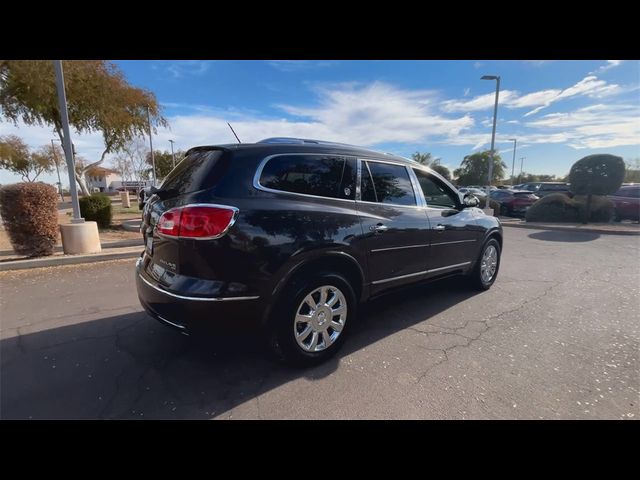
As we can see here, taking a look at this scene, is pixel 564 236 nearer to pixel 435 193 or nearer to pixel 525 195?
pixel 525 195

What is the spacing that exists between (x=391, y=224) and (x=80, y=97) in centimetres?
1445

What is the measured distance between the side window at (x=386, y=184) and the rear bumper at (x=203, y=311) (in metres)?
1.52

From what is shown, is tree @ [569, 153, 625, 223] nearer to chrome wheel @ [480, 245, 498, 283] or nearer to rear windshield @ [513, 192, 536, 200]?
rear windshield @ [513, 192, 536, 200]

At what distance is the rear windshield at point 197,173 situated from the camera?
7.64 ft

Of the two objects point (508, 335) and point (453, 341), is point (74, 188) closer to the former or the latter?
point (453, 341)

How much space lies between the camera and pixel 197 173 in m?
2.47

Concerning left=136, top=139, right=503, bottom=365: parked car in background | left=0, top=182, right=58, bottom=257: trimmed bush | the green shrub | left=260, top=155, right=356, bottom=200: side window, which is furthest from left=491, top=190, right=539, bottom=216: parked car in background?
left=0, top=182, right=58, bottom=257: trimmed bush

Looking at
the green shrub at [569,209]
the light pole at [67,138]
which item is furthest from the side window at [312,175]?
the green shrub at [569,209]

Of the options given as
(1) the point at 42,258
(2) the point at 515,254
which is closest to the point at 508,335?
(2) the point at 515,254

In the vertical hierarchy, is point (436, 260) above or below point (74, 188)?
below

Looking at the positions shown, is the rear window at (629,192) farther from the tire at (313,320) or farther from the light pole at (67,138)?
the light pole at (67,138)
